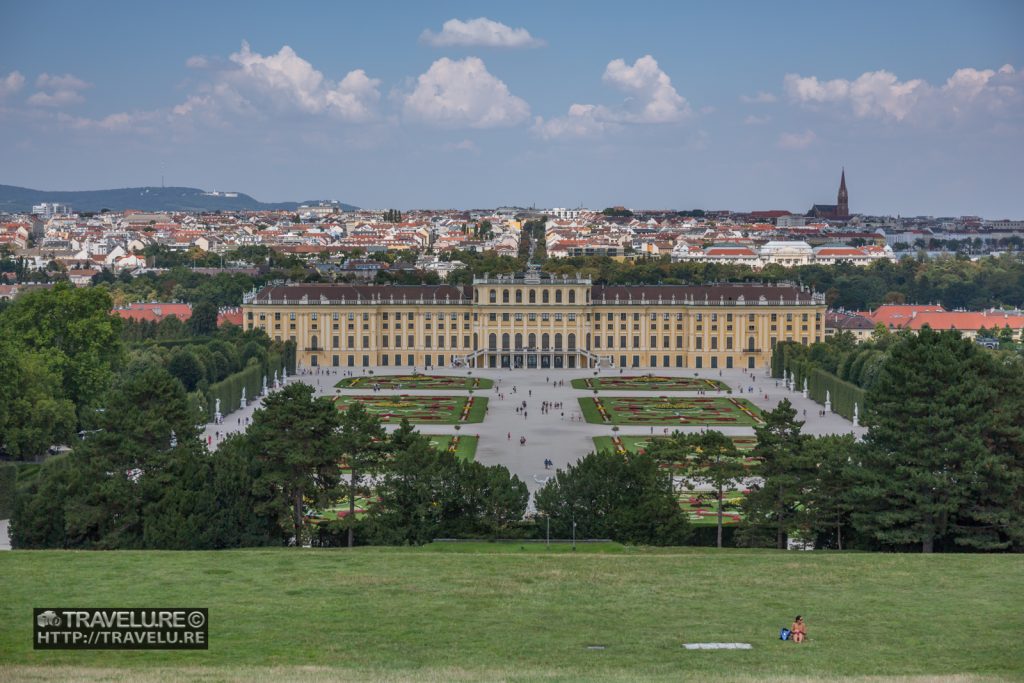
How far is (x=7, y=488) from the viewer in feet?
148

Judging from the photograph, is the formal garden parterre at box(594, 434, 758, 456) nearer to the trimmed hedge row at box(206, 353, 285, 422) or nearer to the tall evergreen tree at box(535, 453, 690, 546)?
the trimmed hedge row at box(206, 353, 285, 422)

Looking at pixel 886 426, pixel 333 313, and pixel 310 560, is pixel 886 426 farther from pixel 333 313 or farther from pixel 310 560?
pixel 333 313

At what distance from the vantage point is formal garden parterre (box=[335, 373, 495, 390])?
85688 mm

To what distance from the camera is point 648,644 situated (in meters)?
25.1

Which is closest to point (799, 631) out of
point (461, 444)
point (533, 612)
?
point (533, 612)

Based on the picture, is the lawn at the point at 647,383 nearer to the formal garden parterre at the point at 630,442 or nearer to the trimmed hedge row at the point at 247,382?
the trimmed hedge row at the point at 247,382

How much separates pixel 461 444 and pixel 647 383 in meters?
29.3

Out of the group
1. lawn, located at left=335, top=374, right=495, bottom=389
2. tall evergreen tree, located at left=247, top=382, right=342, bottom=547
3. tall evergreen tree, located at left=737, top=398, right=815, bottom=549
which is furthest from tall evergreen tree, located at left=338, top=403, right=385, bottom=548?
lawn, located at left=335, top=374, right=495, bottom=389

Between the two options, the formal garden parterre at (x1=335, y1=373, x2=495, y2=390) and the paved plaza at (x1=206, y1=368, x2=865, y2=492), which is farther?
the formal garden parterre at (x1=335, y1=373, x2=495, y2=390)

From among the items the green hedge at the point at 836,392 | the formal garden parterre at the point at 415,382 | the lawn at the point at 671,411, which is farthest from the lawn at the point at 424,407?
the green hedge at the point at 836,392

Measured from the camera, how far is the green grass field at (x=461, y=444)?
57.4 meters

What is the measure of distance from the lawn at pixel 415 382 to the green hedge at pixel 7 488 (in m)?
39.9

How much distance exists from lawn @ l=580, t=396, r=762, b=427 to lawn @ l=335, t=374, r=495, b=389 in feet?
33.0

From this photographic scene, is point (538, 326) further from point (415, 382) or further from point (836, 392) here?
point (836, 392)
